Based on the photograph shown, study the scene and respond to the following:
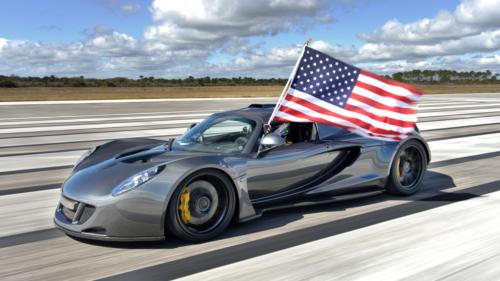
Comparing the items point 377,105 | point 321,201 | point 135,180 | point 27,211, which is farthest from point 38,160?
point 377,105

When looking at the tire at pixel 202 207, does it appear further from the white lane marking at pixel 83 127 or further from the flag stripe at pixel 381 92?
the white lane marking at pixel 83 127

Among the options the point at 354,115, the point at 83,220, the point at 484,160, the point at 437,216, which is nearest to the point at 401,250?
the point at 437,216

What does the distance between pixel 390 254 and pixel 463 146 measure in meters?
7.69

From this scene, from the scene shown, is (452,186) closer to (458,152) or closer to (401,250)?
(401,250)

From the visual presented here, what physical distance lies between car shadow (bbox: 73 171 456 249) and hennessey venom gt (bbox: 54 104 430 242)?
0.44 feet

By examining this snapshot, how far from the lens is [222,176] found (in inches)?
181

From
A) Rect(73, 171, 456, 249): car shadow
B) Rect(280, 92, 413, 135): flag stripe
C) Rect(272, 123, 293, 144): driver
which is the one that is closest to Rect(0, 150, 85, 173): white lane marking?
Rect(73, 171, 456, 249): car shadow

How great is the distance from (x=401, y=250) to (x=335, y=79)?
6.99 ft

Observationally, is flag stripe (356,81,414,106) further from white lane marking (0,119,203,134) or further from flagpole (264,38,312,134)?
white lane marking (0,119,203,134)

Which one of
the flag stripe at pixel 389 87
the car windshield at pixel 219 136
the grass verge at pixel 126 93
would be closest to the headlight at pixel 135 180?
the car windshield at pixel 219 136

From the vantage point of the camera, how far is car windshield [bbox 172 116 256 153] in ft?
16.8

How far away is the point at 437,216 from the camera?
17.2ft

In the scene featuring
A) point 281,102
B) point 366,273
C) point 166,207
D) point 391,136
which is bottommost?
point 366,273

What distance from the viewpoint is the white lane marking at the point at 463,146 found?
9727 millimetres
